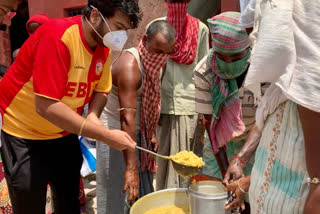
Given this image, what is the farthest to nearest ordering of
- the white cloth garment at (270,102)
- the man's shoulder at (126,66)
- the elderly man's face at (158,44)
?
the elderly man's face at (158,44) → the man's shoulder at (126,66) → the white cloth garment at (270,102)

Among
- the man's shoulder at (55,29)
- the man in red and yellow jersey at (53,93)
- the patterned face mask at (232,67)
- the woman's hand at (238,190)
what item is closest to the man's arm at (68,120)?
the man in red and yellow jersey at (53,93)

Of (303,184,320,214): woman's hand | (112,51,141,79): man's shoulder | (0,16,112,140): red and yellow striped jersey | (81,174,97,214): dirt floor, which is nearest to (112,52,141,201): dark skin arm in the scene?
(112,51,141,79): man's shoulder

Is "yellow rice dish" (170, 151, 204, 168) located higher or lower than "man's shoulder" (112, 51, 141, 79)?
lower

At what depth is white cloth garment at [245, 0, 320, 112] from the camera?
916mm

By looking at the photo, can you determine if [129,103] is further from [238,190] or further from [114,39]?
[238,190]

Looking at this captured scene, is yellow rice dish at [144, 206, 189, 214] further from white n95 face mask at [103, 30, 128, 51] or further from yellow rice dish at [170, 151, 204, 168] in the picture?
white n95 face mask at [103, 30, 128, 51]

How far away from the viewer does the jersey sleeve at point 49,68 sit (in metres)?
1.75

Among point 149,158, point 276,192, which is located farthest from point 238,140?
point 276,192

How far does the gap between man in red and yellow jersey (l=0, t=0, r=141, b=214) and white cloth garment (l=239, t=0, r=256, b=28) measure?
0.86m

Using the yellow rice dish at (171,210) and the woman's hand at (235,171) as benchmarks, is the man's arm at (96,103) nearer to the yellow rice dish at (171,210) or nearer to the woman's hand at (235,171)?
the yellow rice dish at (171,210)

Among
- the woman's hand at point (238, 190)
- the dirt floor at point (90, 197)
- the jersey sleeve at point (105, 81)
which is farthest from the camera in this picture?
the dirt floor at point (90, 197)

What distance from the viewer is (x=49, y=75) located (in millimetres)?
1746

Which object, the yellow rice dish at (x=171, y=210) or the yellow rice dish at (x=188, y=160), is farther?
the yellow rice dish at (x=171, y=210)

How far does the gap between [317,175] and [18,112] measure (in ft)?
5.59
